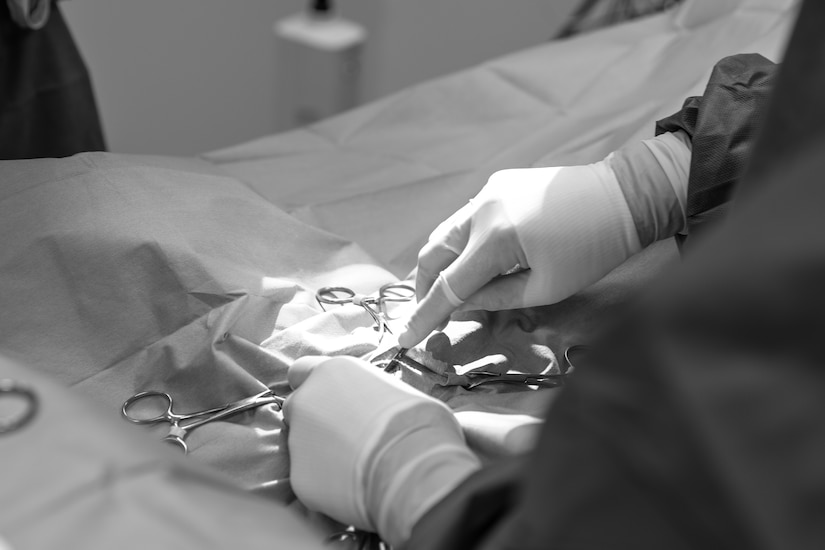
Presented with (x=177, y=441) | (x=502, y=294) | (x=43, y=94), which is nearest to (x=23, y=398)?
(x=177, y=441)

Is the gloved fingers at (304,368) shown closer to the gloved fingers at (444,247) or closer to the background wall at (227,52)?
the gloved fingers at (444,247)

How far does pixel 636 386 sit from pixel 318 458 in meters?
0.41

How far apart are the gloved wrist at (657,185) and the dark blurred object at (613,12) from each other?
1.23 metres

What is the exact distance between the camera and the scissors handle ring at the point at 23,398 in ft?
1.80

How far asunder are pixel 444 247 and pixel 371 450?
13.2 inches

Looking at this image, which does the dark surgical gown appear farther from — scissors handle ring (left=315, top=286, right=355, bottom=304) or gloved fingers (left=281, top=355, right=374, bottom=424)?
scissors handle ring (left=315, top=286, right=355, bottom=304)

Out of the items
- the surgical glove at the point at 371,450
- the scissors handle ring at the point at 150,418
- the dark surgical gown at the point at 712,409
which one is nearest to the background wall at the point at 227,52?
the scissors handle ring at the point at 150,418

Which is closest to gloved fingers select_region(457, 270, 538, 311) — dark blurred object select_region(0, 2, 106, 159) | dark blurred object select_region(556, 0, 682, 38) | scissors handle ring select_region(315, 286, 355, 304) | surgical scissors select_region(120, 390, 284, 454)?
scissors handle ring select_region(315, 286, 355, 304)

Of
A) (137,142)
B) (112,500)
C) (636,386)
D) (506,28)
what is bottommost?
(137,142)

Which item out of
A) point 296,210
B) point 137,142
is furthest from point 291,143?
point 137,142

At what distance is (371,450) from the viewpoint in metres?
0.72

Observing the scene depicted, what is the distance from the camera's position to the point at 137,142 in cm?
268

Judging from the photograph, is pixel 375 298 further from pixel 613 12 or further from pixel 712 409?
pixel 613 12

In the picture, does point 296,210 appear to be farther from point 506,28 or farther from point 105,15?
point 506,28
